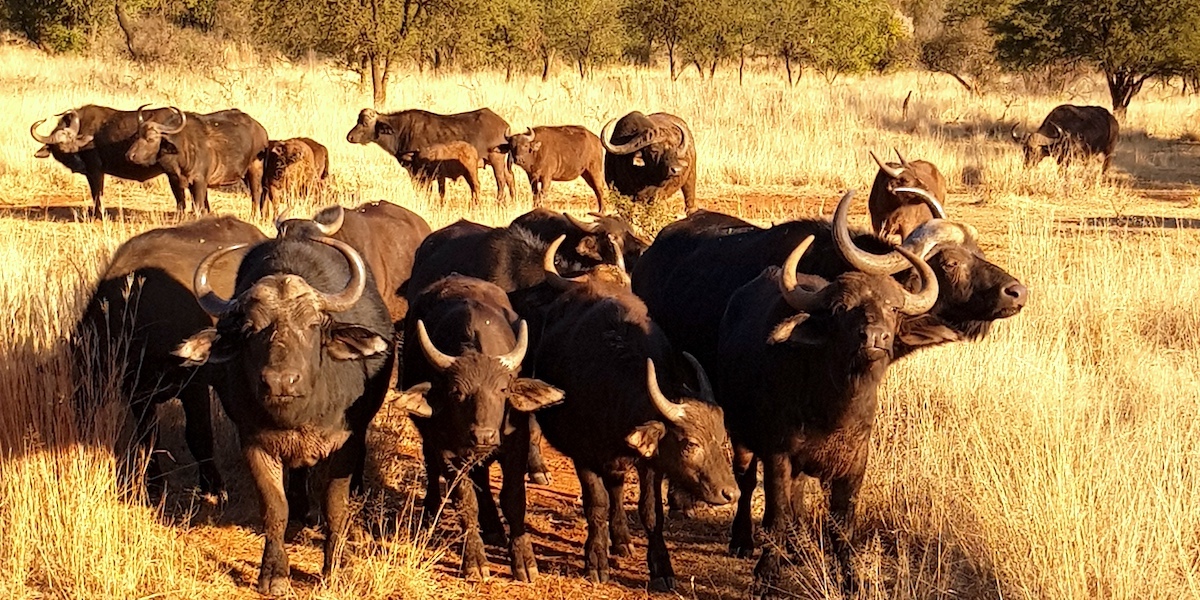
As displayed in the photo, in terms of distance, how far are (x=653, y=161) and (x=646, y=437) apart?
34.6 ft

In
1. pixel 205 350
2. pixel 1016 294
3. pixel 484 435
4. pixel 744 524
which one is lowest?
pixel 744 524

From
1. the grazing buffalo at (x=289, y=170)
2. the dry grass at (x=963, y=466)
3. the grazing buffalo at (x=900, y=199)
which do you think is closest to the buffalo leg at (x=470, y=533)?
the dry grass at (x=963, y=466)

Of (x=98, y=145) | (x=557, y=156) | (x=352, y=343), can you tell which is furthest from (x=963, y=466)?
(x=98, y=145)

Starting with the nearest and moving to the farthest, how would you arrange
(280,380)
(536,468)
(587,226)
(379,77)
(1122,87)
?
(280,380)
(536,468)
(587,226)
(379,77)
(1122,87)

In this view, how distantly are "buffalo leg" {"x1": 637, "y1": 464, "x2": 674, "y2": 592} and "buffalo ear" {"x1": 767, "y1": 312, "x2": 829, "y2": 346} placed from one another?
946 millimetres

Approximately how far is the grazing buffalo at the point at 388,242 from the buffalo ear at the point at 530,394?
2.98 meters

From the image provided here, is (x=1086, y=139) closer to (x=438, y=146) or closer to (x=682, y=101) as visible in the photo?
(x=682, y=101)

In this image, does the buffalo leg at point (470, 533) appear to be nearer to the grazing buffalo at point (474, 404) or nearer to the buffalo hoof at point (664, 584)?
the grazing buffalo at point (474, 404)

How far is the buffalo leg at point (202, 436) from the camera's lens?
7121 millimetres

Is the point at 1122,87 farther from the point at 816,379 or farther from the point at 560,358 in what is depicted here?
the point at 816,379

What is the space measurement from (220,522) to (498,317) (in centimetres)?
186

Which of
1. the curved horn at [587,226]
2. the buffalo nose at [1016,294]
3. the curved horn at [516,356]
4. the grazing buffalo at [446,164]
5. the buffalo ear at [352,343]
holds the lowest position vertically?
the grazing buffalo at [446,164]

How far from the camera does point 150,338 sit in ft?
23.1

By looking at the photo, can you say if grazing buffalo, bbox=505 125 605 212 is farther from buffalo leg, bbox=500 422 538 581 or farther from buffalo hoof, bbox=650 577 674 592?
buffalo hoof, bbox=650 577 674 592
